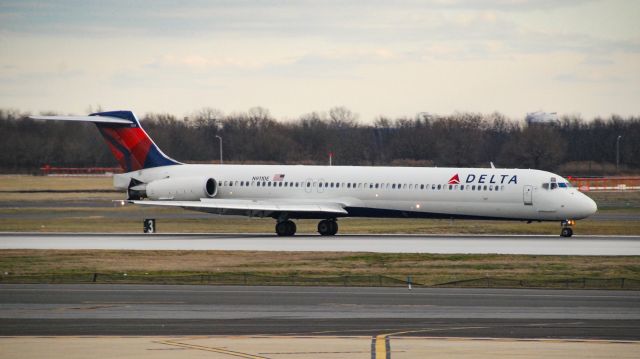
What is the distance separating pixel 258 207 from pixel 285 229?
1.85m

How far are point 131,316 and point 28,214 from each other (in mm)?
41735

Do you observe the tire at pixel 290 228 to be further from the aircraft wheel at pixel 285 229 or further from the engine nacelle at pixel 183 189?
the engine nacelle at pixel 183 189

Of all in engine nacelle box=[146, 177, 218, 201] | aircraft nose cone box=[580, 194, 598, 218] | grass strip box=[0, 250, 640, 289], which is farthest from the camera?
engine nacelle box=[146, 177, 218, 201]

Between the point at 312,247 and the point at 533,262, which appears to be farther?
the point at 312,247

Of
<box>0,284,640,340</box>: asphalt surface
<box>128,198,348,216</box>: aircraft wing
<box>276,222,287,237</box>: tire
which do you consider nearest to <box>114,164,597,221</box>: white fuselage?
<box>128,198,348,216</box>: aircraft wing

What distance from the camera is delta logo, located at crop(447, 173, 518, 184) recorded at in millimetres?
47656

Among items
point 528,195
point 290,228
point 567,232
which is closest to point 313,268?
point 290,228

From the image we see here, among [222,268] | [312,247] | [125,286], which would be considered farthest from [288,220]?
[125,286]

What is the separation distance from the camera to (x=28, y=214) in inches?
2554

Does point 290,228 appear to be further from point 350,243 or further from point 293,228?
point 350,243

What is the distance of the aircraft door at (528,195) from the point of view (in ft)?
A: 155

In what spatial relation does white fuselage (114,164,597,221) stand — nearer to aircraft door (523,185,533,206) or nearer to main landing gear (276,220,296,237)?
aircraft door (523,185,533,206)

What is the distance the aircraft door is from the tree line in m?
54.4

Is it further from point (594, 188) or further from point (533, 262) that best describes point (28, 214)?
point (594, 188)
